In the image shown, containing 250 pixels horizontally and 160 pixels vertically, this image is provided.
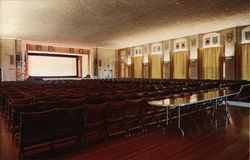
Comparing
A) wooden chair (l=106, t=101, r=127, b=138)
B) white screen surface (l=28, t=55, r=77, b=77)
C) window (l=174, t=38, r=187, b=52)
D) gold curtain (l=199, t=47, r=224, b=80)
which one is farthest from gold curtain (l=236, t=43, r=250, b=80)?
white screen surface (l=28, t=55, r=77, b=77)

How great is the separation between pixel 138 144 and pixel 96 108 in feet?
3.67

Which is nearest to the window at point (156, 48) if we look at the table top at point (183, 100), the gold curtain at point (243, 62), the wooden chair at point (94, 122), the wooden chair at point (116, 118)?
the gold curtain at point (243, 62)

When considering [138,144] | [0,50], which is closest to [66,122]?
[138,144]

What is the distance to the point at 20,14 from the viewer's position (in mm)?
9039

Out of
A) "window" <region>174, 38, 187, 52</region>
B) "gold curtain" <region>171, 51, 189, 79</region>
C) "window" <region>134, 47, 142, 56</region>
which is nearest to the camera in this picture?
A: "gold curtain" <region>171, 51, 189, 79</region>

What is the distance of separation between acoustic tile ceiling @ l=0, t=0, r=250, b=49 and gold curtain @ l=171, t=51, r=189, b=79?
3.61m

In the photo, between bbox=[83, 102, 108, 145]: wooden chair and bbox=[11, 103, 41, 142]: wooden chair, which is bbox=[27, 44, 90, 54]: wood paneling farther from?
bbox=[83, 102, 108, 145]: wooden chair

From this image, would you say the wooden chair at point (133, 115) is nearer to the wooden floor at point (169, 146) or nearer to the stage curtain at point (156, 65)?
the wooden floor at point (169, 146)

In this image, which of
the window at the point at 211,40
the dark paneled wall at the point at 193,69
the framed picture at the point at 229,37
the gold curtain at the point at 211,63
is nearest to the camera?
the framed picture at the point at 229,37

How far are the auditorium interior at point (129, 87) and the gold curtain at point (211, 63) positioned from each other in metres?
0.08

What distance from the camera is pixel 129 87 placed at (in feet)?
25.1

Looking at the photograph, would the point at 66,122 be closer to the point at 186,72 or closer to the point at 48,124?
the point at 48,124

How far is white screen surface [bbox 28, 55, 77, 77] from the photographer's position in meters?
20.2

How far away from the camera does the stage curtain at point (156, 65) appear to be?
1822 centimetres
